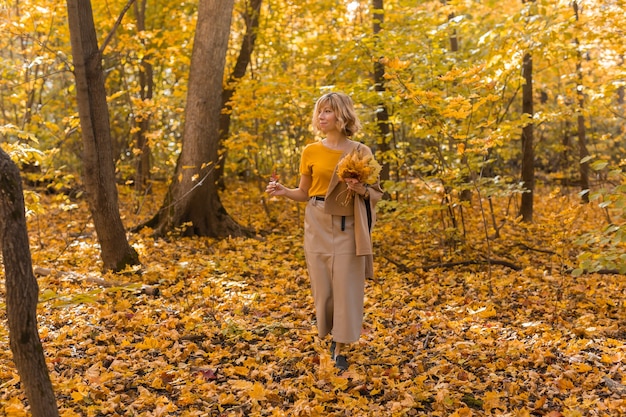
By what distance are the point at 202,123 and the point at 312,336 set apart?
4339 mm

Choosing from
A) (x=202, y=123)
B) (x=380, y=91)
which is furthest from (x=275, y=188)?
(x=380, y=91)

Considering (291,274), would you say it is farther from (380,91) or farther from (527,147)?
(527,147)

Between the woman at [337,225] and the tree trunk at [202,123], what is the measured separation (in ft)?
13.6

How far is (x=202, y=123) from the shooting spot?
8.23 m

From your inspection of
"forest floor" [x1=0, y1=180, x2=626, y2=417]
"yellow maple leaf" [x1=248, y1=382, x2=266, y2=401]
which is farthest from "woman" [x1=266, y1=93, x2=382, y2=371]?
"yellow maple leaf" [x1=248, y1=382, x2=266, y2=401]

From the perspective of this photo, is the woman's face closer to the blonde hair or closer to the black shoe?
the blonde hair

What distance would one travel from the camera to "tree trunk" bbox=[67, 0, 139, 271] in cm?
547

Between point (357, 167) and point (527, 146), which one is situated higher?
point (527, 146)

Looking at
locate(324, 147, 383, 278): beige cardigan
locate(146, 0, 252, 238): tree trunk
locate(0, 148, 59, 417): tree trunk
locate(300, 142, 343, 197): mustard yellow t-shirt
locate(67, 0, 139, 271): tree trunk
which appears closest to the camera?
locate(0, 148, 59, 417): tree trunk

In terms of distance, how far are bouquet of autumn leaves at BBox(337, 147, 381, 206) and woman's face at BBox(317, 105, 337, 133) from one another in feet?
0.97

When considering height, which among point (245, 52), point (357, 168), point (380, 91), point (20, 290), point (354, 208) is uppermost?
point (245, 52)

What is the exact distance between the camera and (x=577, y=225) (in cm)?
986

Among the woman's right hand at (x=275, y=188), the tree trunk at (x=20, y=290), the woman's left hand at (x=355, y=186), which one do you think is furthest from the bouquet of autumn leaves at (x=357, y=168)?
the tree trunk at (x=20, y=290)

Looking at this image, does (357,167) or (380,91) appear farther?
(380,91)
